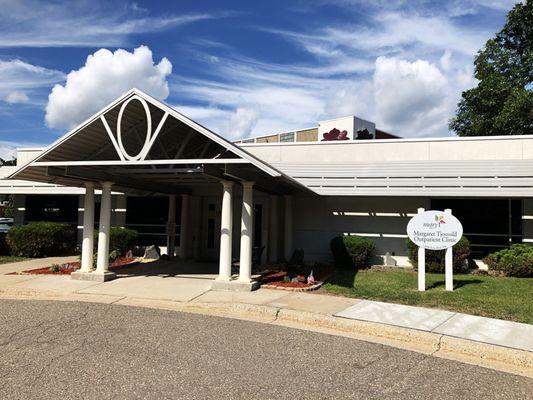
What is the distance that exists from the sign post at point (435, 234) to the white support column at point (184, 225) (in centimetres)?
799

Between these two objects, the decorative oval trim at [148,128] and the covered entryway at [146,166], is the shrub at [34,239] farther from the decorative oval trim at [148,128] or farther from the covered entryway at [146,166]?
the decorative oval trim at [148,128]

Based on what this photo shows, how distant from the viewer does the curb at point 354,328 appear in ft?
19.5

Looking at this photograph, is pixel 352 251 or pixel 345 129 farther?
pixel 345 129

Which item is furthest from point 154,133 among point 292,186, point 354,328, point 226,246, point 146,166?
point 354,328

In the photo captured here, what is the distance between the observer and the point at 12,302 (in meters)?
9.20

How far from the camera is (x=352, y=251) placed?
14.6 m

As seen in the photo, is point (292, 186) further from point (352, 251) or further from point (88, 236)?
point (88, 236)

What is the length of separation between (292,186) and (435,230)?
13.8 feet

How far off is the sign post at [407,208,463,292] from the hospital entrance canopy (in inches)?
126

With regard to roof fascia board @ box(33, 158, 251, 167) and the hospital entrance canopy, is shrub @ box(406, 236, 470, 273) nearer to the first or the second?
the hospital entrance canopy

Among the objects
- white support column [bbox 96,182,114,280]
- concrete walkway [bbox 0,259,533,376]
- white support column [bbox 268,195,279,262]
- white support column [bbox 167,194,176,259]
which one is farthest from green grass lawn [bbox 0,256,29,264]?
white support column [bbox 268,195,279,262]

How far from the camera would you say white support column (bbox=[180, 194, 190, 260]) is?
16.1m

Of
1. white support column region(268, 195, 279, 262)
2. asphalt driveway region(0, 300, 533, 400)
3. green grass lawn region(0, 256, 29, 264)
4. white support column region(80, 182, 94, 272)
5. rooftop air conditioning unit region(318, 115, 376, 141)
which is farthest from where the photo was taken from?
rooftop air conditioning unit region(318, 115, 376, 141)

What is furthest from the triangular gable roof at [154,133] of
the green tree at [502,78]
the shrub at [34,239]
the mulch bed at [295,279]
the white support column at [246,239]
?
the green tree at [502,78]
